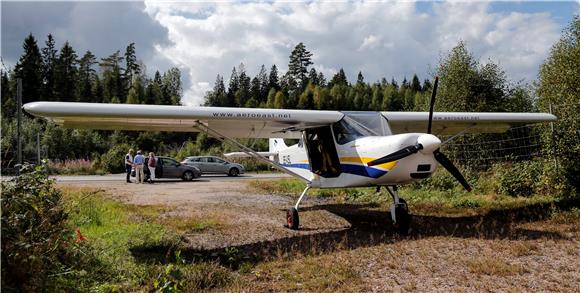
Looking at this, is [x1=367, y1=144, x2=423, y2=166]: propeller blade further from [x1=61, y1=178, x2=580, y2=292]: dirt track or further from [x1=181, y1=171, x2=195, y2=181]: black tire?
[x1=181, y1=171, x2=195, y2=181]: black tire

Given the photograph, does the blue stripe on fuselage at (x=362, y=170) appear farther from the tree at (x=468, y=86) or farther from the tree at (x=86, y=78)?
the tree at (x=86, y=78)

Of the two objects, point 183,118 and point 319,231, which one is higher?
point 183,118

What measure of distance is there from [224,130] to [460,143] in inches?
380

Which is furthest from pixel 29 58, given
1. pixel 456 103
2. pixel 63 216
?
pixel 63 216

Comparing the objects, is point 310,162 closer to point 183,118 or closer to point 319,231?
point 319,231

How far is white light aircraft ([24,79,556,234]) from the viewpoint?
699 centimetres

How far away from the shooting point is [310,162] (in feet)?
31.8

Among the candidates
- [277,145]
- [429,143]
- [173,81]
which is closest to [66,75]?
[173,81]

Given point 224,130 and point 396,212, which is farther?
point 224,130

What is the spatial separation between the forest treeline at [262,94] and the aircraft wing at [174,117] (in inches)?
38.3

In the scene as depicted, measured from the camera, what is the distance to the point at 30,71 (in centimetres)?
6316

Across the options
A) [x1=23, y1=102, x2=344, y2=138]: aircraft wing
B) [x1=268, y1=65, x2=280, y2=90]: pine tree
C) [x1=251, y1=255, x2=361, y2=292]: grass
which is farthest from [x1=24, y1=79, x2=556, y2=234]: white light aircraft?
[x1=268, y1=65, x2=280, y2=90]: pine tree

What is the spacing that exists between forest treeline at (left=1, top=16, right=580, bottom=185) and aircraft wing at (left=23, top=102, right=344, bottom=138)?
97 centimetres

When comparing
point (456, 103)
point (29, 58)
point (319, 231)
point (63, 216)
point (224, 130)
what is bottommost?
point (319, 231)
